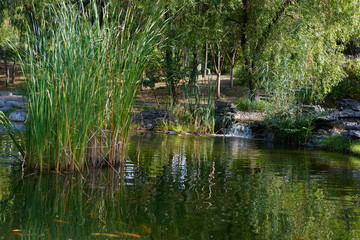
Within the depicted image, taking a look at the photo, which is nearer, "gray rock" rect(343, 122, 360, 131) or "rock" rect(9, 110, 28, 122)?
"gray rock" rect(343, 122, 360, 131)

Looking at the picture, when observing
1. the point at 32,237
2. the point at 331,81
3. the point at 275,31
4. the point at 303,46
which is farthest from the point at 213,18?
the point at 32,237

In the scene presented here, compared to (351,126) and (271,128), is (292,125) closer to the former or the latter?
(271,128)

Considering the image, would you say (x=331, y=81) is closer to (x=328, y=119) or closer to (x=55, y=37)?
(x=328, y=119)

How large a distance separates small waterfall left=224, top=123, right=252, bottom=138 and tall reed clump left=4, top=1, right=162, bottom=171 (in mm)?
8985

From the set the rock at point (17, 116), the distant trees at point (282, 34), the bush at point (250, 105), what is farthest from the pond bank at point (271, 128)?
the rock at point (17, 116)

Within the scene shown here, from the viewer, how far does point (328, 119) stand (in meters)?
12.4

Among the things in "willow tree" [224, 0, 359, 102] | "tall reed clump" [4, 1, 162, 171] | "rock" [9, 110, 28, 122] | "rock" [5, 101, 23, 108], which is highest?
"willow tree" [224, 0, 359, 102]

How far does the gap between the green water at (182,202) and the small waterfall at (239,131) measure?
6916 mm

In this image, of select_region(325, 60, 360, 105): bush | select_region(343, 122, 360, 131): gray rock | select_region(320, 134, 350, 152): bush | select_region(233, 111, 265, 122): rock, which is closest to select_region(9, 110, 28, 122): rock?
select_region(233, 111, 265, 122): rock

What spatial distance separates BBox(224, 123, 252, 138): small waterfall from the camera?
1427 cm

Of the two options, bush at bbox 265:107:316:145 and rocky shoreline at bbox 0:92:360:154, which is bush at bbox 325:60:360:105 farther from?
bush at bbox 265:107:316:145

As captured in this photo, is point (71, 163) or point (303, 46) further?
point (303, 46)

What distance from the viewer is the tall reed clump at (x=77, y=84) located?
500 cm

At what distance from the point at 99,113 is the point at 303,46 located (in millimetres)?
9889
